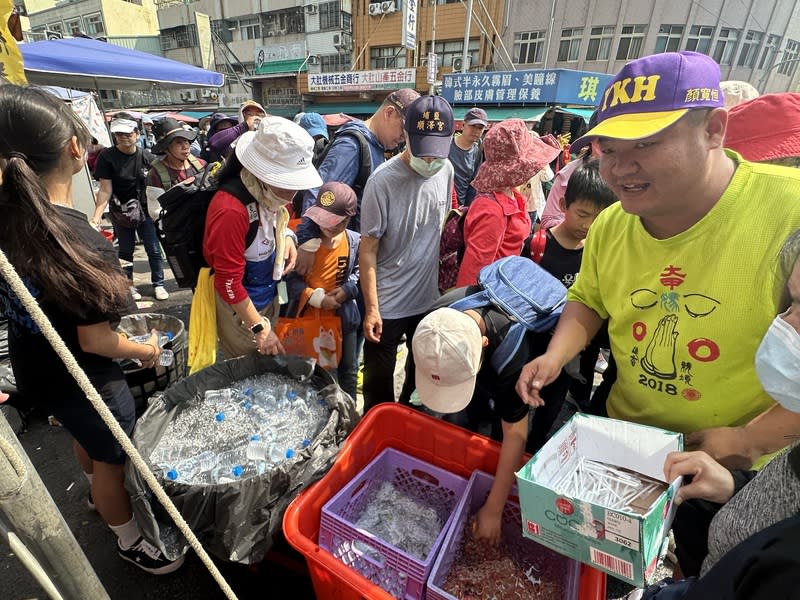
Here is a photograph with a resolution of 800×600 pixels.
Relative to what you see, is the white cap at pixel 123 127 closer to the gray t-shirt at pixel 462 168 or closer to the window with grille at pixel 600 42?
the gray t-shirt at pixel 462 168

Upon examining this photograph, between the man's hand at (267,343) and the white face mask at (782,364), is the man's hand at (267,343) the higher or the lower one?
the lower one

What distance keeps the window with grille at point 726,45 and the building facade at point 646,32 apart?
4 cm

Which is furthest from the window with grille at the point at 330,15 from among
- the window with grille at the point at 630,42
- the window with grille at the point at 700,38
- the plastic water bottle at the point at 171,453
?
the plastic water bottle at the point at 171,453

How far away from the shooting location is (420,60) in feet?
70.2

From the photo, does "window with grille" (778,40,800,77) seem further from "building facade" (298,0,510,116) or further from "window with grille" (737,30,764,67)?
"building facade" (298,0,510,116)

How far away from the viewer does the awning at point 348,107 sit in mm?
20125

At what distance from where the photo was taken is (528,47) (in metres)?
18.8

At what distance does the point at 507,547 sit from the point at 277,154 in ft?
6.40

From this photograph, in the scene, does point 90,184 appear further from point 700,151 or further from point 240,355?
point 700,151

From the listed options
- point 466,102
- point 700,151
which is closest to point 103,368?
point 700,151

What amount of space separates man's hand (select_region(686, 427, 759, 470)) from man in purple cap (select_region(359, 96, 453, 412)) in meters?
1.45

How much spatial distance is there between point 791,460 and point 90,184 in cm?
611

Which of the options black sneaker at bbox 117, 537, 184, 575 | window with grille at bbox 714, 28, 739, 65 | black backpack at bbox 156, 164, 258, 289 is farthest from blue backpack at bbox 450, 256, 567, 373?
window with grille at bbox 714, 28, 739, 65

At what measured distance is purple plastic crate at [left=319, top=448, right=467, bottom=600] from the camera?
4.19 feet
